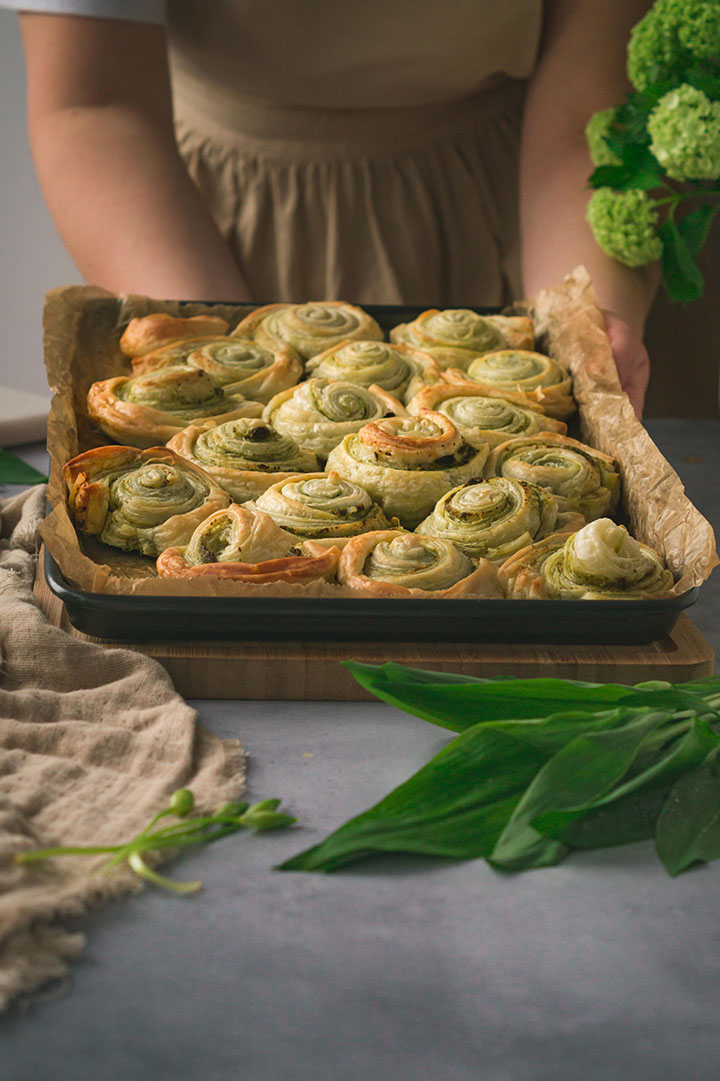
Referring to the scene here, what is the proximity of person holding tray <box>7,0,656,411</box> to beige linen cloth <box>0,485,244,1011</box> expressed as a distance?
4.47ft

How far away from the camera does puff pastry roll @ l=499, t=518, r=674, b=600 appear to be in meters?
1.45

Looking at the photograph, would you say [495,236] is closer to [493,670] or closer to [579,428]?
[579,428]

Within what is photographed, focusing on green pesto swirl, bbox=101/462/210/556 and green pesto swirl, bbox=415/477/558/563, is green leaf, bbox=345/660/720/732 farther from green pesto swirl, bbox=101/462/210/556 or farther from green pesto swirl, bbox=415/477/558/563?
green pesto swirl, bbox=101/462/210/556

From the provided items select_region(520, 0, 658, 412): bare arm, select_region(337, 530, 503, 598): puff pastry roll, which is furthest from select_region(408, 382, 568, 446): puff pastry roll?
select_region(520, 0, 658, 412): bare arm

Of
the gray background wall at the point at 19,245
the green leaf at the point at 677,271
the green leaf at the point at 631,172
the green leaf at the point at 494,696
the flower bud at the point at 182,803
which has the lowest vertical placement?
the gray background wall at the point at 19,245

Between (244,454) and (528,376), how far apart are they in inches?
26.0

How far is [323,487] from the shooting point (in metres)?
1.71

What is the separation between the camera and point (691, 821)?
1.05 m

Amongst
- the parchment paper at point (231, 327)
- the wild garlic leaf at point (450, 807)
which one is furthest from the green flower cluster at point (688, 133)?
the wild garlic leaf at point (450, 807)

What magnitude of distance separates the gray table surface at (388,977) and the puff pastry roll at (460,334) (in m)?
1.38

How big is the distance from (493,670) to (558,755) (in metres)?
0.37

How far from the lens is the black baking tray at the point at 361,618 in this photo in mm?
1335

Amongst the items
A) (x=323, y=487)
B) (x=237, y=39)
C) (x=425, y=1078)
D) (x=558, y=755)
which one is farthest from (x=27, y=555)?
(x=237, y=39)

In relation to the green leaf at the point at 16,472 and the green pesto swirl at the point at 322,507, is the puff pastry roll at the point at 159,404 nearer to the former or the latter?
the green leaf at the point at 16,472
